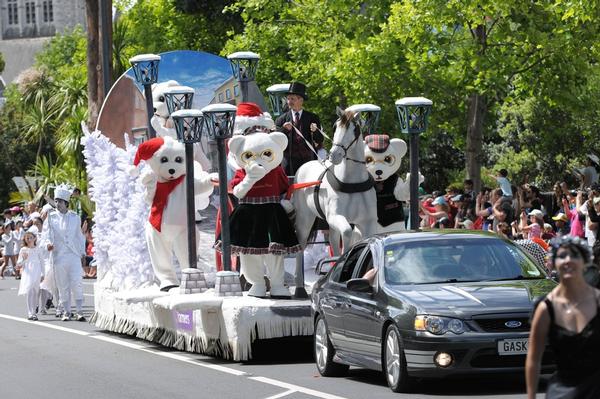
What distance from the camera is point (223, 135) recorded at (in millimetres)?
17359

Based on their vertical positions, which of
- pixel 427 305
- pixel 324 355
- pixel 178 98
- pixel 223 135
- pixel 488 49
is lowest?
pixel 324 355

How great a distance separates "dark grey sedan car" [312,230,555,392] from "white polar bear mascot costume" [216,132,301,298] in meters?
1.97

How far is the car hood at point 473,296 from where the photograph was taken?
1279cm

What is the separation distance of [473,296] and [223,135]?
5.13m

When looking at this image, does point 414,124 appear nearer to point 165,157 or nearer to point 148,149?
point 165,157

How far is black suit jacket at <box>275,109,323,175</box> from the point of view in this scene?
62.0ft

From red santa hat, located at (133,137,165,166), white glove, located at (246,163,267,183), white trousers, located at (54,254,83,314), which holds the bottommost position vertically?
white trousers, located at (54,254,83,314)

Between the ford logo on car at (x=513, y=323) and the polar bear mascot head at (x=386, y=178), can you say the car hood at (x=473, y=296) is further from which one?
the polar bear mascot head at (x=386, y=178)

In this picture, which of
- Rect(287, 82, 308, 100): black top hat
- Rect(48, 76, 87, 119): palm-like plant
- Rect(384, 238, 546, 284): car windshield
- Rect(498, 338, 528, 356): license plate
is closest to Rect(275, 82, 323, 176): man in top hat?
Rect(287, 82, 308, 100): black top hat

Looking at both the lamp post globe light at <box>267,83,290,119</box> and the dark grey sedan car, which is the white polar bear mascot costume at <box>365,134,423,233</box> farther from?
the dark grey sedan car

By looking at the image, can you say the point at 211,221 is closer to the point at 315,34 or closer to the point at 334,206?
the point at 334,206

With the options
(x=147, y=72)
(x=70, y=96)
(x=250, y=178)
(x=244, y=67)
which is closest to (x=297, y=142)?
(x=250, y=178)

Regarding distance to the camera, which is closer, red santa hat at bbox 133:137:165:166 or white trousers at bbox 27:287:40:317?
red santa hat at bbox 133:137:165:166

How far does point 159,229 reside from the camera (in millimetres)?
18828
